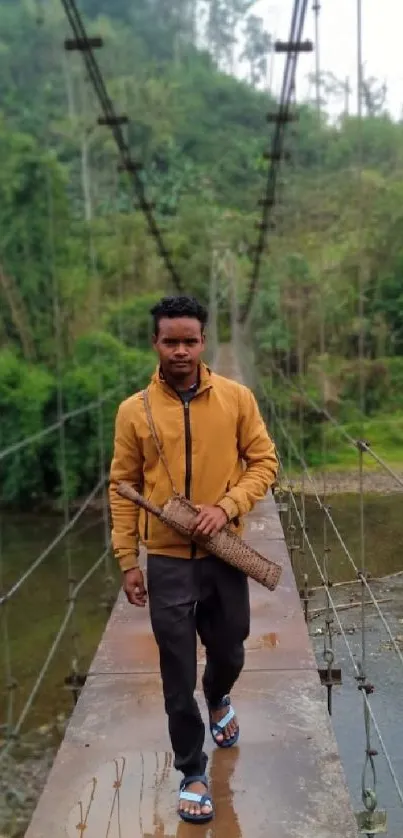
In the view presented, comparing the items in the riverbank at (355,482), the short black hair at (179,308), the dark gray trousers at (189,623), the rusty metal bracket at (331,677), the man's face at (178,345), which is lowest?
the riverbank at (355,482)

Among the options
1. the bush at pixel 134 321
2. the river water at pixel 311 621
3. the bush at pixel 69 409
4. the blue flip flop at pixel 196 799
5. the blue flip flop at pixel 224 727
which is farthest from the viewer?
the bush at pixel 134 321

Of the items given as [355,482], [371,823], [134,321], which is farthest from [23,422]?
[371,823]

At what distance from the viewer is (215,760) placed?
1.38 meters

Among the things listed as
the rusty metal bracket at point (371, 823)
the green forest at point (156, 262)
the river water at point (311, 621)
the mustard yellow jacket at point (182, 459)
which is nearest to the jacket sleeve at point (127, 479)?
the mustard yellow jacket at point (182, 459)

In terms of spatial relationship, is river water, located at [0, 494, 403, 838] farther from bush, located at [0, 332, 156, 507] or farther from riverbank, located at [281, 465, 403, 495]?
bush, located at [0, 332, 156, 507]

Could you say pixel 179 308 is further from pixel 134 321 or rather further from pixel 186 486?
pixel 134 321

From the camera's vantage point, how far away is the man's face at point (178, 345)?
1134mm

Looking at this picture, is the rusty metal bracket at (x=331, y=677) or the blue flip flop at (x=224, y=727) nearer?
the blue flip flop at (x=224, y=727)

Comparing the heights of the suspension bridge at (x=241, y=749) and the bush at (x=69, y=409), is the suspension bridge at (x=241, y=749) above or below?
above

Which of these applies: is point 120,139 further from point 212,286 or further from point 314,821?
point 212,286

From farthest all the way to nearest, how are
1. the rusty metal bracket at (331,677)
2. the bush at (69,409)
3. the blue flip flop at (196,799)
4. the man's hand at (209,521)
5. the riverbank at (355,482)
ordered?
the bush at (69,409)
the riverbank at (355,482)
the rusty metal bracket at (331,677)
the blue flip flop at (196,799)
the man's hand at (209,521)

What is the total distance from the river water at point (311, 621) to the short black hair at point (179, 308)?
3.51ft

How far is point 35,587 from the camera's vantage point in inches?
301

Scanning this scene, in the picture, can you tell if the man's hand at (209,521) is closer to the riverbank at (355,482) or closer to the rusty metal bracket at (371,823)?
the rusty metal bracket at (371,823)
